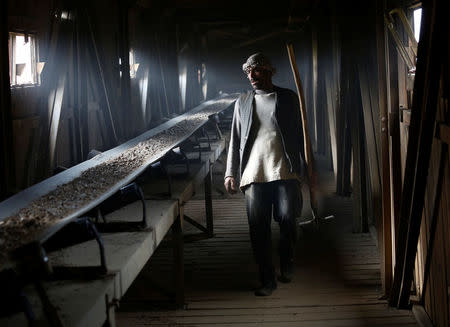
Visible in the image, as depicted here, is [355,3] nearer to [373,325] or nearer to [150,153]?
[150,153]

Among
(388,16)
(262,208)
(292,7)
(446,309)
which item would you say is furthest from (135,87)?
(446,309)

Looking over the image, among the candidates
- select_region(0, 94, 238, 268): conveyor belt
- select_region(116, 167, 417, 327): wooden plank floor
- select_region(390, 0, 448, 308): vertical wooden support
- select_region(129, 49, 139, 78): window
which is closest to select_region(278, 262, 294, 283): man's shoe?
select_region(116, 167, 417, 327): wooden plank floor

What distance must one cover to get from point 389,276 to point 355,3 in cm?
314

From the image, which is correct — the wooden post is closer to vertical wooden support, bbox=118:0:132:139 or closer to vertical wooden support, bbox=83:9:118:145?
vertical wooden support, bbox=83:9:118:145

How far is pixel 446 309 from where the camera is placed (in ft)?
11.0

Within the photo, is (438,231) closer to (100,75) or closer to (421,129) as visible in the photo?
(421,129)

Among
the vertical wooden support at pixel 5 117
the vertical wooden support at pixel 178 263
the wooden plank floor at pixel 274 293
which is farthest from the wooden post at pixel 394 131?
the vertical wooden support at pixel 5 117

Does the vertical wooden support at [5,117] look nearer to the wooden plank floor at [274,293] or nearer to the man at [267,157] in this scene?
the wooden plank floor at [274,293]

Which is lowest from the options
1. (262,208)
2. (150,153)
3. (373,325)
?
(373,325)

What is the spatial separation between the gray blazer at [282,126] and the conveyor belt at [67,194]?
0.68m

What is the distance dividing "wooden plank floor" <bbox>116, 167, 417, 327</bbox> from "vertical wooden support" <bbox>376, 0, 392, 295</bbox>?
34cm

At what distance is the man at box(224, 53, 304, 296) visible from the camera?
4.54 m

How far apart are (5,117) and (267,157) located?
6.49 feet

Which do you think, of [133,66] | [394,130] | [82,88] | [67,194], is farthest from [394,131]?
[133,66]
